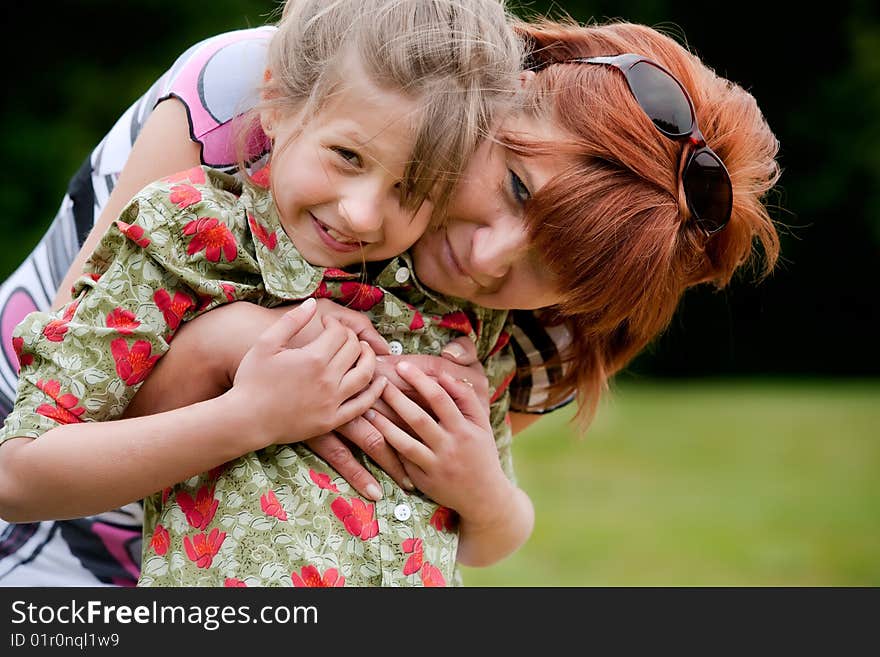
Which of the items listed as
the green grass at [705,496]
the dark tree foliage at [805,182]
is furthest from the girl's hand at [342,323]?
the dark tree foliage at [805,182]

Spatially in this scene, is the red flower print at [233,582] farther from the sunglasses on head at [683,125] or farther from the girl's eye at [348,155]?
the sunglasses on head at [683,125]

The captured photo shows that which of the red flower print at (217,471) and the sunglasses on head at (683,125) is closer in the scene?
the red flower print at (217,471)

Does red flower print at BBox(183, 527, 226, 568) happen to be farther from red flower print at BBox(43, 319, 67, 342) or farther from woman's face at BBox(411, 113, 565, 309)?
woman's face at BBox(411, 113, 565, 309)

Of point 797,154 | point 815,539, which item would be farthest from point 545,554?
point 797,154

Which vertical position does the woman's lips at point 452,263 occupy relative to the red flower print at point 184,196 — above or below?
below

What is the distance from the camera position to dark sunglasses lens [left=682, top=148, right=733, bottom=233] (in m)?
2.09

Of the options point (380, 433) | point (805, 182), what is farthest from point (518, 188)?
point (805, 182)

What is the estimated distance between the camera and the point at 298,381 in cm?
191

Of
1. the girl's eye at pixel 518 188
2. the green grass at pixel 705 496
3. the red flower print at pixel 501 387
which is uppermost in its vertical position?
the girl's eye at pixel 518 188

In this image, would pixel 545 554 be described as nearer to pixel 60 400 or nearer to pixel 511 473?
pixel 511 473

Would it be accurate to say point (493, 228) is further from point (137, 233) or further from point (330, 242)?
point (137, 233)

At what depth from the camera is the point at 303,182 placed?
6.25ft

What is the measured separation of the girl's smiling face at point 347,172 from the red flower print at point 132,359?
332 millimetres

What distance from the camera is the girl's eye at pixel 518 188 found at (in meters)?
2.03
